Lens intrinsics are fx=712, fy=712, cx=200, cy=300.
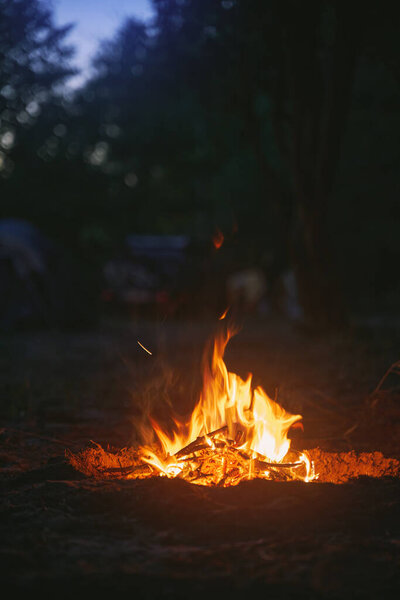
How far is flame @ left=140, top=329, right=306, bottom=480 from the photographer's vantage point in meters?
4.63

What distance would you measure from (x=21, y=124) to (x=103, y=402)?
2025 centimetres

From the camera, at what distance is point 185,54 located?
14.3 metres

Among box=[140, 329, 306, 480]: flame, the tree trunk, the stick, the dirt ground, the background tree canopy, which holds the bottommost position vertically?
the dirt ground

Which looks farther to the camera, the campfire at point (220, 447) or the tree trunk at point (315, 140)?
the tree trunk at point (315, 140)

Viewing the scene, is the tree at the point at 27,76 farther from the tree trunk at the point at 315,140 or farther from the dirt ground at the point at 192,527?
the dirt ground at the point at 192,527

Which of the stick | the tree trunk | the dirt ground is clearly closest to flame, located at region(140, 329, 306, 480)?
the stick

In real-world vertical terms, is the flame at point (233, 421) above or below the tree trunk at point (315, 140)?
below

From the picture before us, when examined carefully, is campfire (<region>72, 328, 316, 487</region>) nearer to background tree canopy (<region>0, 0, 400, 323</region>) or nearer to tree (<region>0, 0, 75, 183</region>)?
background tree canopy (<region>0, 0, 400, 323</region>)

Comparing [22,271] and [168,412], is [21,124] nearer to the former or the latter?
[22,271]

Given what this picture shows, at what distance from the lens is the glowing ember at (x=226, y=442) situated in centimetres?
419

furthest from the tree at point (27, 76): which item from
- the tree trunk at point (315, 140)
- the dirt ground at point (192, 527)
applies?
the dirt ground at point (192, 527)

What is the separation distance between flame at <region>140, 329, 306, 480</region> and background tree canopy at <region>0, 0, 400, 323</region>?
875cm

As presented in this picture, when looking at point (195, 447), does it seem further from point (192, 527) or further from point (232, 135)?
point (232, 135)

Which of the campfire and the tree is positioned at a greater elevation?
the tree
